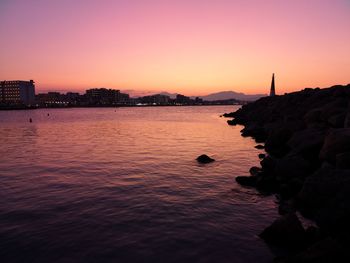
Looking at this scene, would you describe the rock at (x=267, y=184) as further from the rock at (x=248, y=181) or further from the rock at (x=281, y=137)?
the rock at (x=281, y=137)

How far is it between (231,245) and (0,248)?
691 centimetres

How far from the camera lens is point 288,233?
9227 mm

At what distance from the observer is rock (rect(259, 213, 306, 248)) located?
9.11 metres

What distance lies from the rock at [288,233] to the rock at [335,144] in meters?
5.98

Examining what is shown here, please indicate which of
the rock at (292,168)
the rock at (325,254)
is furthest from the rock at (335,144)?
the rock at (325,254)

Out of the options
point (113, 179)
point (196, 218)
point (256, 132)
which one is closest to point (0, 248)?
point (196, 218)

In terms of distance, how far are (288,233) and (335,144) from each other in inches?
264

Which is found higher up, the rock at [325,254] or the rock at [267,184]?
the rock at [325,254]

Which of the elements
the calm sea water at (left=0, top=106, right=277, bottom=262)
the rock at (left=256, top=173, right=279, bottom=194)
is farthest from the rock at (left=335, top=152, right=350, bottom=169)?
the rock at (left=256, top=173, right=279, bottom=194)

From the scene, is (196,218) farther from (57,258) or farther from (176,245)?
(57,258)

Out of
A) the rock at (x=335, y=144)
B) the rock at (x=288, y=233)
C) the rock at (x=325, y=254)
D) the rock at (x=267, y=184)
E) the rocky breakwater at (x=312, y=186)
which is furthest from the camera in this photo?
the rock at (x=267, y=184)

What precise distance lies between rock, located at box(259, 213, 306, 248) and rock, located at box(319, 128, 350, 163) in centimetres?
598

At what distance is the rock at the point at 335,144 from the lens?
45.0ft

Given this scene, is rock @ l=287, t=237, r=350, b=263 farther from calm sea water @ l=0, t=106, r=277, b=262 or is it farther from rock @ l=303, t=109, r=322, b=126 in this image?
rock @ l=303, t=109, r=322, b=126
